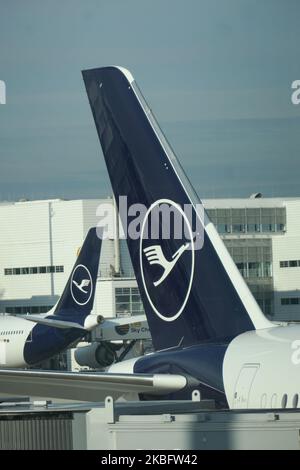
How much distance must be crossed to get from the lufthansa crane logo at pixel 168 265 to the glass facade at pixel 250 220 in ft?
327

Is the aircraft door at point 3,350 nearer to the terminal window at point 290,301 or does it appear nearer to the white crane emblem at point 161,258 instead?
the terminal window at point 290,301

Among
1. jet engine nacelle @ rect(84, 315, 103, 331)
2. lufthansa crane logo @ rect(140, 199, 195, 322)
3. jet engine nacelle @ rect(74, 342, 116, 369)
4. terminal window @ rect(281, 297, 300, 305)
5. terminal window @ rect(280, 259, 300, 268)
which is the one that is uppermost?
terminal window @ rect(280, 259, 300, 268)

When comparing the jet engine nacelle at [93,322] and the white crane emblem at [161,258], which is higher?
the white crane emblem at [161,258]

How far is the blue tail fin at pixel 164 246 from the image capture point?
56.0ft

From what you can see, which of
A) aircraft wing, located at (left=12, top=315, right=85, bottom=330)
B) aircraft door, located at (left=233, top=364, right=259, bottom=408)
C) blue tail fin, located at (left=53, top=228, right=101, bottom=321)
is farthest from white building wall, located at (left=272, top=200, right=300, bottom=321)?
aircraft door, located at (left=233, top=364, right=259, bottom=408)

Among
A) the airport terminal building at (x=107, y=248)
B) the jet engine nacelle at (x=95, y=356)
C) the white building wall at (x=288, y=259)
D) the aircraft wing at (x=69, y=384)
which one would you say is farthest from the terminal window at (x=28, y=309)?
the aircraft wing at (x=69, y=384)

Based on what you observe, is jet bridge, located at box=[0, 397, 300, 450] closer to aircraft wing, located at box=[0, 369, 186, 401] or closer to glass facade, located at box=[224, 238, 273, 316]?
aircraft wing, located at box=[0, 369, 186, 401]

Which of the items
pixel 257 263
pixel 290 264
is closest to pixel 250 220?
pixel 257 263

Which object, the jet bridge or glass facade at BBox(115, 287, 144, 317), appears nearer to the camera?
the jet bridge

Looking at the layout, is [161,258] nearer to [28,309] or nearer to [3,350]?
[3,350]

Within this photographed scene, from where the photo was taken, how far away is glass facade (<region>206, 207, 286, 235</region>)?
118375mm

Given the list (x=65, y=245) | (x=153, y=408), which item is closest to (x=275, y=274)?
(x=65, y=245)

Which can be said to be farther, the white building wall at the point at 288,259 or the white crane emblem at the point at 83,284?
the white building wall at the point at 288,259

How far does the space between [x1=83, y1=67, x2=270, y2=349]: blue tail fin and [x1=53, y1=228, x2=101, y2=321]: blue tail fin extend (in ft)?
190
